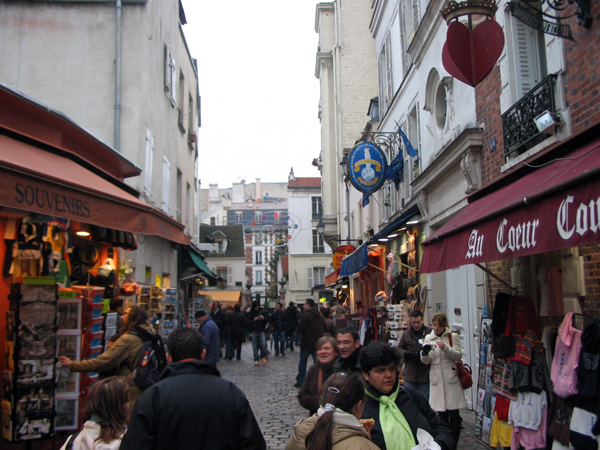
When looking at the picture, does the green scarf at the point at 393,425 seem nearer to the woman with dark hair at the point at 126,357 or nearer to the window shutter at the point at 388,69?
the woman with dark hair at the point at 126,357

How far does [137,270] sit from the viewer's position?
12.3 m

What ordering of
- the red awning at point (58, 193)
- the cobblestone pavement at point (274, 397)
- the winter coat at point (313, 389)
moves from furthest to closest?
the cobblestone pavement at point (274, 397)
the winter coat at point (313, 389)
the red awning at point (58, 193)

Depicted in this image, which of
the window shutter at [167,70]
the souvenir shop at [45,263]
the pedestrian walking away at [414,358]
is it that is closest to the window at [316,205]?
the window shutter at [167,70]

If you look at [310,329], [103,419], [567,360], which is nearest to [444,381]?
[567,360]

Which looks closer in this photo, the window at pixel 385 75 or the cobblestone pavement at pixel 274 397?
the cobblestone pavement at pixel 274 397

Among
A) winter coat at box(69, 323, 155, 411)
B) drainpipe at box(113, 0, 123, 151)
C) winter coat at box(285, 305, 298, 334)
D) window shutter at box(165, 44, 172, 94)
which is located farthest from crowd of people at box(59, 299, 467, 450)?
winter coat at box(285, 305, 298, 334)

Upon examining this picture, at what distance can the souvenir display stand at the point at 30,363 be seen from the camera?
580cm

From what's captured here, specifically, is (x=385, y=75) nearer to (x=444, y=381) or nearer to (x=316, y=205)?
(x=444, y=381)

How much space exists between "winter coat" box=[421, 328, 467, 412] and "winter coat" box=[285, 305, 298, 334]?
12909 mm

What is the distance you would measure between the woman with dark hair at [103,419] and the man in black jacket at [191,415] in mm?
602

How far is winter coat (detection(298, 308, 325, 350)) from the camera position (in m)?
11.8

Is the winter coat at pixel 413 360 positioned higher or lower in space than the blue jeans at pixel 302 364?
higher

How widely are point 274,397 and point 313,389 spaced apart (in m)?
6.27

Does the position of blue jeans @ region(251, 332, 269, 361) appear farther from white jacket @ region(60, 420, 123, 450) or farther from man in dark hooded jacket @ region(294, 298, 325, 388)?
white jacket @ region(60, 420, 123, 450)
